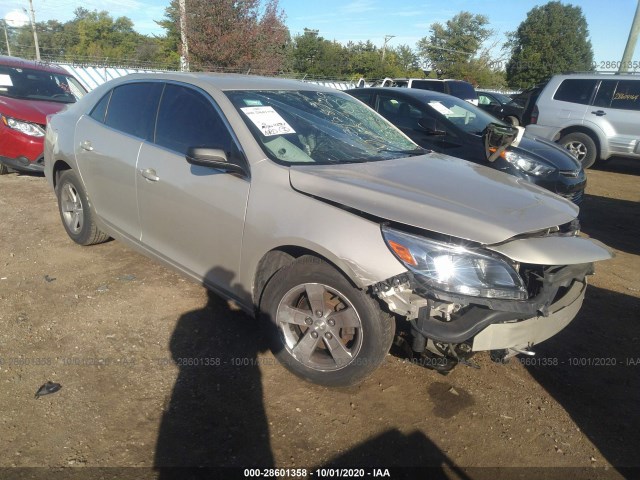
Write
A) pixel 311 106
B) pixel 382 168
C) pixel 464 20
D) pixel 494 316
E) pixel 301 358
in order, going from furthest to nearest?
1. pixel 464 20
2. pixel 311 106
3. pixel 382 168
4. pixel 301 358
5. pixel 494 316

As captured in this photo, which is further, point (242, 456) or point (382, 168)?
point (382, 168)

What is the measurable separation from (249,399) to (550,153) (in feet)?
17.1

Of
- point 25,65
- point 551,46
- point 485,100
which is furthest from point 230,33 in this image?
point 551,46

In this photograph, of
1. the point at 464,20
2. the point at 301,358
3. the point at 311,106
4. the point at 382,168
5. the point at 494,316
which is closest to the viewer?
the point at 494,316

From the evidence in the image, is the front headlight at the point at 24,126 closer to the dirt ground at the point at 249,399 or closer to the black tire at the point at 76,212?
the black tire at the point at 76,212

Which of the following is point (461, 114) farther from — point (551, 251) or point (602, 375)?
point (551, 251)

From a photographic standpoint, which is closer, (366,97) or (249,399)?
(249,399)

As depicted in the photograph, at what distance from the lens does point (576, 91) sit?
34.3ft

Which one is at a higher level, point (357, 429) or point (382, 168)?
point (382, 168)

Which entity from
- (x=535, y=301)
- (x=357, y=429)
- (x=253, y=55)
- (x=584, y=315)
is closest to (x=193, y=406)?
(x=357, y=429)

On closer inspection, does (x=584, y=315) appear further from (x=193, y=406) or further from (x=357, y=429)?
(x=193, y=406)

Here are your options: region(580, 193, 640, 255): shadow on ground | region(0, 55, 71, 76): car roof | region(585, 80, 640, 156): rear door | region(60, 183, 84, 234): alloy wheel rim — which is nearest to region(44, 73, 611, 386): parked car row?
region(60, 183, 84, 234): alloy wheel rim

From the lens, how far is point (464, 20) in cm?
6431

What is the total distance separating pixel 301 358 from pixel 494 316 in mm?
1148
